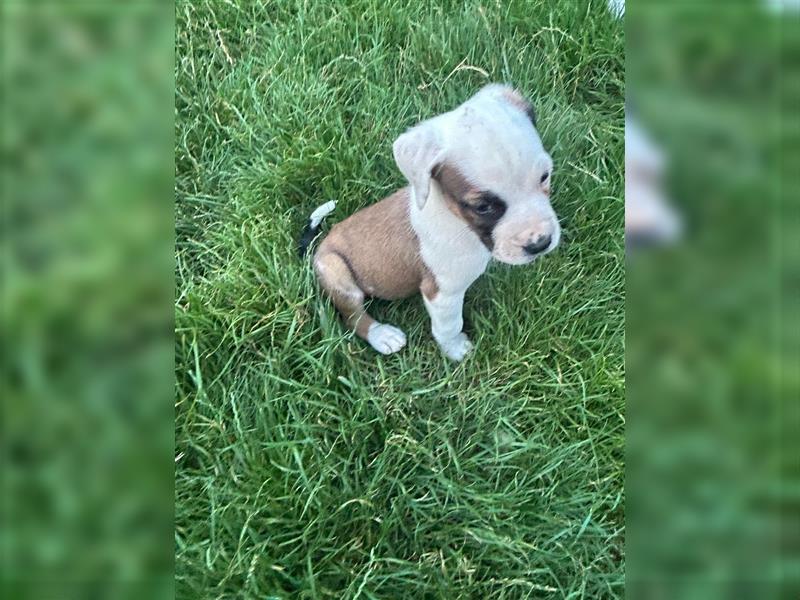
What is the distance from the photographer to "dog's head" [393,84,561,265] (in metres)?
1.54

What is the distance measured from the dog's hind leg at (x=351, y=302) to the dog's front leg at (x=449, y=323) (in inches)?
4.2

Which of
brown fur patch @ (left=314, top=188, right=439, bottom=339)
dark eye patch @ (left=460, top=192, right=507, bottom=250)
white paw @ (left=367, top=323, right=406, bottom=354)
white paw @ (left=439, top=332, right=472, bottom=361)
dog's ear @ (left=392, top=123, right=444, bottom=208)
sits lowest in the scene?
white paw @ (left=439, top=332, right=472, bottom=361)

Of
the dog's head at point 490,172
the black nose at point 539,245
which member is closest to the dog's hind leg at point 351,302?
the dog's head at point 490,172

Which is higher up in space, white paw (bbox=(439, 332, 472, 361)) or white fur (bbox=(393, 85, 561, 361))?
white fur (bbox=(393, 85, 561, 361))

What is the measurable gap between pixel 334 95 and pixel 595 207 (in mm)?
784
